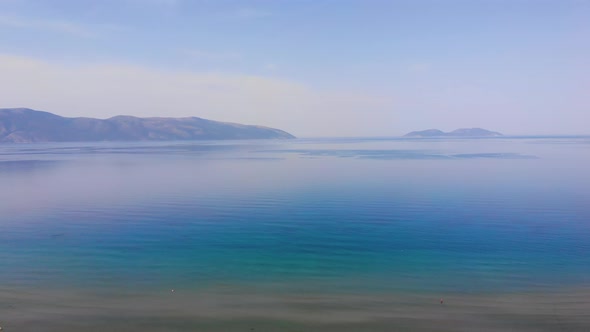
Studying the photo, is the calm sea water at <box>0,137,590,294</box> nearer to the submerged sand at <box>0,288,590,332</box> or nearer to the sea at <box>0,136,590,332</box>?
the sea at <box>0,136,590,332</box>

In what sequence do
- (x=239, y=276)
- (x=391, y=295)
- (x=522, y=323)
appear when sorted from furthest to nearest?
(x=239, y=276)
(x=391, y=295)
(x=522, y=323)

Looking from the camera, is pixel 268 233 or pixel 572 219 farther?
pixel 572 219

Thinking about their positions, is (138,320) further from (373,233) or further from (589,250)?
(589,250)

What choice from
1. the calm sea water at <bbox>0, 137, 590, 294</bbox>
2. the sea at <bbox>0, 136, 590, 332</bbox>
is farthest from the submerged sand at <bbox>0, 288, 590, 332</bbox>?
the calm sea water at <bbox>0, 137, 590, 294</bbox>

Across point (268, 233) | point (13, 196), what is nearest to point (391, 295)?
point (268, 233)

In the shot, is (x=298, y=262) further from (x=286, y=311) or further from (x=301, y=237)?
(x=286, y=311)

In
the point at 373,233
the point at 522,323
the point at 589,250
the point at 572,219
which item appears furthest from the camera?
the point at 572,219

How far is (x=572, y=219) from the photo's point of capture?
20.9 meters

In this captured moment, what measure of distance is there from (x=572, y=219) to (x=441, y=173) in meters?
22.4

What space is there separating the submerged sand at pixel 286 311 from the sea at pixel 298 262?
5cm

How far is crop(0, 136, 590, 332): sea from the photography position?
412 inches

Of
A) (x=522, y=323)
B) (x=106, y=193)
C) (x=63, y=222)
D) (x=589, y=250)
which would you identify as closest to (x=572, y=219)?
(x=589, y=250)

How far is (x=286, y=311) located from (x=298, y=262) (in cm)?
376

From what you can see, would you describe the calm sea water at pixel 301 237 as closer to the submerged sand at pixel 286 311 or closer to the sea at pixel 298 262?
the sea at pixel 298 262
